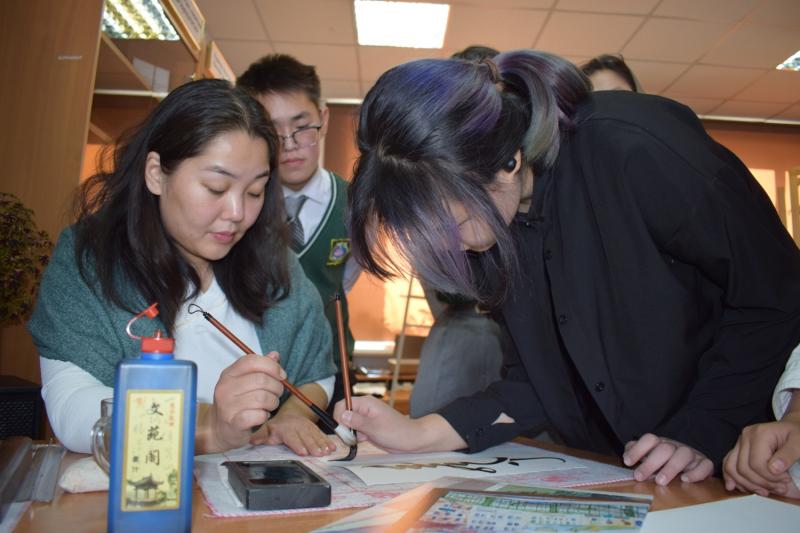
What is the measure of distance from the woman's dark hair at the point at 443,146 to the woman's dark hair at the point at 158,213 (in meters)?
0.40

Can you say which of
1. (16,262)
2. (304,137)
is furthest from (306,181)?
(16,262)

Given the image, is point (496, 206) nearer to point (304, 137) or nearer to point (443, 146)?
point (443, 146)

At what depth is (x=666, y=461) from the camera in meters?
0.92

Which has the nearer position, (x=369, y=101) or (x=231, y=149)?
(x=369, y=101)

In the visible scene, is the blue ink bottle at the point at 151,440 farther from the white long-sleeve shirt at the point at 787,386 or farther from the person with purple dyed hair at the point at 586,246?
the white long-sleeve shirt at the point at 787,386

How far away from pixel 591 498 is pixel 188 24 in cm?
330

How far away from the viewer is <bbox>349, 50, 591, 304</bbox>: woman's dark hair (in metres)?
0.94

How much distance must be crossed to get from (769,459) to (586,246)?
0.41m

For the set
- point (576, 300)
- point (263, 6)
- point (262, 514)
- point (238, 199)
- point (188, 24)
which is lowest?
point (262, 514)

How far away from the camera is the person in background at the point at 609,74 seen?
2291 millimetres

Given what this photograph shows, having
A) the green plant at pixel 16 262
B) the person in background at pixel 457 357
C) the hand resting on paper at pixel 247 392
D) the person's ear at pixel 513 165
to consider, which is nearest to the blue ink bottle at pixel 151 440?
the hand resting on paper at pixel 247 392

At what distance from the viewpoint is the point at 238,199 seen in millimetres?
1253

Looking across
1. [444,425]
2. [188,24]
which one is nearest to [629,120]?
[444,425]

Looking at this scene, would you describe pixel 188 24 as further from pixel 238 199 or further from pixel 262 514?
pixel 262 514
